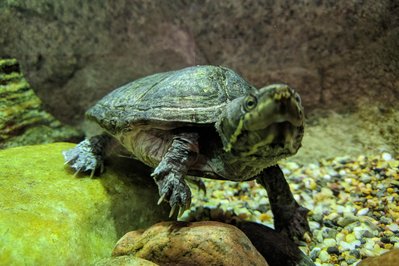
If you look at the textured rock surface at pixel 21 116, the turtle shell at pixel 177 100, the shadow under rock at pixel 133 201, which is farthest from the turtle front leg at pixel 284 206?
the textured rock surface at pixel 21 116

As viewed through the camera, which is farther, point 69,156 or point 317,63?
point 317,63

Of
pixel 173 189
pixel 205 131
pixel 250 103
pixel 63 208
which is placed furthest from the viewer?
pixel 205 131

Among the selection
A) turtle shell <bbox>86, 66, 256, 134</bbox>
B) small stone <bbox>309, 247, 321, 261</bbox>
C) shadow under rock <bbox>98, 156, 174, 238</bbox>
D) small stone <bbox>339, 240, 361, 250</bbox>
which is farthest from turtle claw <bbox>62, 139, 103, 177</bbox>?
small stone <bbox>339, 240, 361, 250</bbox>

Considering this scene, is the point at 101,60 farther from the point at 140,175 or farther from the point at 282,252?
the point at 282,252

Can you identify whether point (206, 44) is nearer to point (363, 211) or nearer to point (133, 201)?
point (133, 201)

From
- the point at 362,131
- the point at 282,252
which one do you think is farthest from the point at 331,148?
the point at 282,252

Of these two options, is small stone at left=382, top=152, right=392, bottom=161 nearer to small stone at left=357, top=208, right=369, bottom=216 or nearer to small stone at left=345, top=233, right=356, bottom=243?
small stone at left=357, top=208, right=369, bottom=216

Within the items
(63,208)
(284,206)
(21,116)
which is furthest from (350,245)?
(21,116)
